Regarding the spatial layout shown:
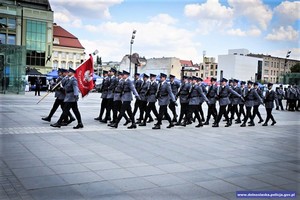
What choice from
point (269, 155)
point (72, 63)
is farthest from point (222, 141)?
A: point (72, 63)

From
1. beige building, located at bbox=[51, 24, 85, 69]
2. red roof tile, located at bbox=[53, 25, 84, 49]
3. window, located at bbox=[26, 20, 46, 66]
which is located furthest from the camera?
red roof tile, located at bbox=[53, 25, 84, 49]

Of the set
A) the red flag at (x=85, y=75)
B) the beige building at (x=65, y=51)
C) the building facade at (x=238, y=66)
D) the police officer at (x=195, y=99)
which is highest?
the beige building at (x=65, y=51)

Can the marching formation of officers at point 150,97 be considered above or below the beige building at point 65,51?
below

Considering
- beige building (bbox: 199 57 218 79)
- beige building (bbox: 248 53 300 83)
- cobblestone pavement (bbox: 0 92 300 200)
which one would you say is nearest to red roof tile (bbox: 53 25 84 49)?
beige building (bbox: 248 53 300 83)

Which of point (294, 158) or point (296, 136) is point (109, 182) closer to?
point (294, 158)

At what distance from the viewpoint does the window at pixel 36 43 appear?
56.0 m

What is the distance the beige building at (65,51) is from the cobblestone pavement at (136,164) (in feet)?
218

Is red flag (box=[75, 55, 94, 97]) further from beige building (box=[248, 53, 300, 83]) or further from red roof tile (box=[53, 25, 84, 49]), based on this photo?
beige building (box=[248, 53, 300, 83])

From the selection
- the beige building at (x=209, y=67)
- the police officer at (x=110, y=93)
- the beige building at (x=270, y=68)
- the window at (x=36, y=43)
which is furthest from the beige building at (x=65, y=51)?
the police officer at (x=110, y=93)

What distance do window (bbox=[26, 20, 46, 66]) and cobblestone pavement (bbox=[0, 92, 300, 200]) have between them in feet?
162

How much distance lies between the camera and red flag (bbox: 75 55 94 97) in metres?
13.2

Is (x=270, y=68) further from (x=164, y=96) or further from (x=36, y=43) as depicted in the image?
(x=164, y=96)

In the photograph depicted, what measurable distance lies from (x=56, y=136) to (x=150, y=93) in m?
4.38

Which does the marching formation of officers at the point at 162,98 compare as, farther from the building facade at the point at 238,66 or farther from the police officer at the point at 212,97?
the building facade at the point at 238,66
